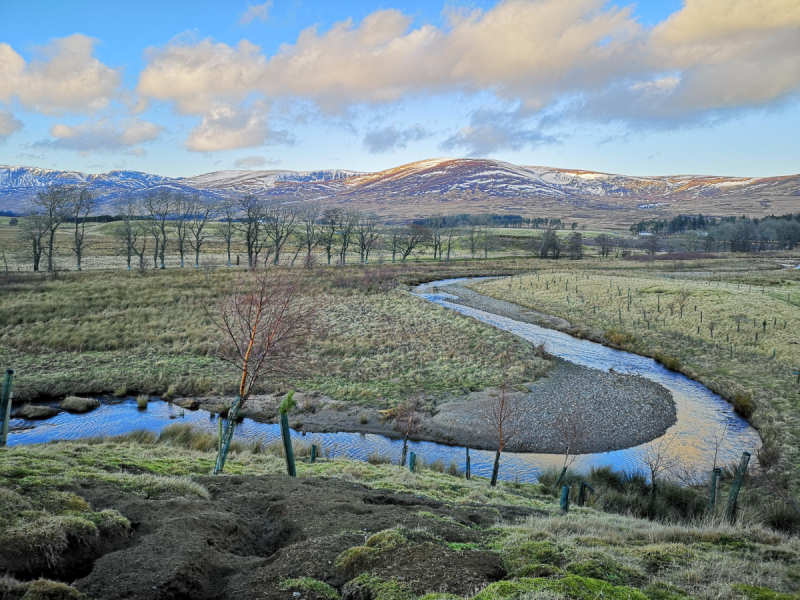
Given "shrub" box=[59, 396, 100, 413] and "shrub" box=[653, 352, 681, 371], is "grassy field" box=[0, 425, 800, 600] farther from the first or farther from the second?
"shrub" box=[653, 352, 681, 371]

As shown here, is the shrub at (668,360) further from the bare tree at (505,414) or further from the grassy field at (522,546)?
the grassy field at (522,546)

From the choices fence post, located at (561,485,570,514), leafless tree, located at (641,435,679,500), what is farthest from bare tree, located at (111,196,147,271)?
fence post, located at (561,485,570,514)

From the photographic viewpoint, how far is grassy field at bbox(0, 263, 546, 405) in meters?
26.7

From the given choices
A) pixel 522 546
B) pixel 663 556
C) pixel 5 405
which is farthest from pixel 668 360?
pixel 5 405

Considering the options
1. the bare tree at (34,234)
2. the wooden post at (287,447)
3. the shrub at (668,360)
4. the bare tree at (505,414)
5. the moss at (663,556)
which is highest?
the bare tree at (34,234)

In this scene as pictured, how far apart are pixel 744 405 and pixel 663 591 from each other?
2390 centimetres

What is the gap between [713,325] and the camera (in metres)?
37.0

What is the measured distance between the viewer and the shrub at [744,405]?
23.4 meters

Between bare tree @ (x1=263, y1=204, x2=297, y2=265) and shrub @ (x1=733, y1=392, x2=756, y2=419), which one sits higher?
bare tree @ (x1=263, y1=204, x2=297, y2=265)

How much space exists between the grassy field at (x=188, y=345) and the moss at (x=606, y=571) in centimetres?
1584

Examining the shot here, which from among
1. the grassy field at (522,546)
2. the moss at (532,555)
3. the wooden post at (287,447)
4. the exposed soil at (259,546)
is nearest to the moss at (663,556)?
the grassy field at (522,546)

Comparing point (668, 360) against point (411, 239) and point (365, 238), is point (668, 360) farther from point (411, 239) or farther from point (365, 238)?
point (411, 239)

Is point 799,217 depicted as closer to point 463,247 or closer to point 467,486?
point 463,247

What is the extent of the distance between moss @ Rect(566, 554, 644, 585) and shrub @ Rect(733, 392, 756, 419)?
2281 cm
